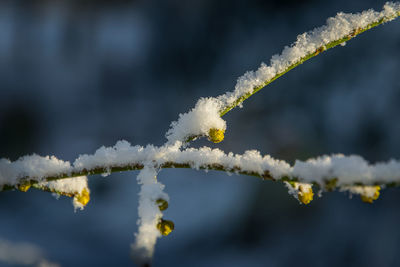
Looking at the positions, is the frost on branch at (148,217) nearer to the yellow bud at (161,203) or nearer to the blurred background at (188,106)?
the yellow bud at (161,203)

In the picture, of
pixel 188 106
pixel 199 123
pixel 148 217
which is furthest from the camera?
pixel 188 106

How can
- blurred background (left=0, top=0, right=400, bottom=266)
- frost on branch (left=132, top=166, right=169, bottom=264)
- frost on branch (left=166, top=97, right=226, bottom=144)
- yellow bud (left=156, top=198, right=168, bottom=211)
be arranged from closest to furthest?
frost on branch (left=132, top=166, right=169, bottom=264) → yellow bud (left=156, top=198, right=168, bottom=211) → frost on branch (left=166, top=97, right=226, bottom=144) → blurred background (left=0, top=0, right=400, bottom=266)

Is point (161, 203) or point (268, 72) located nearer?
point (161, 203)

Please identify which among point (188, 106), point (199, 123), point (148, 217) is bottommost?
point (148, 217)

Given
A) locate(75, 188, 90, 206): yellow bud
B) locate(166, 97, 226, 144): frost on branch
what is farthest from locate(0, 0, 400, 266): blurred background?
locate(166, 97, 226, 144): frost on branch

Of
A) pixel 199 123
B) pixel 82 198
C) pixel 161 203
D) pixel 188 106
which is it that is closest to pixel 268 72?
pixel 199 123

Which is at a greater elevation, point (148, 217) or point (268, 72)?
point (268, 72)

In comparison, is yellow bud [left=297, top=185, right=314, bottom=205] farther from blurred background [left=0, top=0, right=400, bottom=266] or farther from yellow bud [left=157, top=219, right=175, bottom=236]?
blurred background [left=0, top=0, right=400, bottom=266]

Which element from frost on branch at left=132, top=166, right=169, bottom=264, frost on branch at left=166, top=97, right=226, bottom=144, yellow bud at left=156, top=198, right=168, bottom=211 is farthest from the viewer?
frost on branch at left=166, top=97, right=226, bottom=144

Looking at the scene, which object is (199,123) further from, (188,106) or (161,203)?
(188,106)

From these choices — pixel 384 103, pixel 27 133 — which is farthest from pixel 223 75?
pixel 27 133
